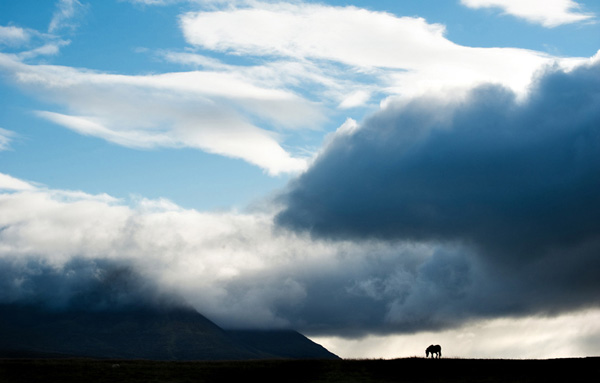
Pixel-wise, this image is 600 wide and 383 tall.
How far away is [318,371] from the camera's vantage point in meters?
93.9

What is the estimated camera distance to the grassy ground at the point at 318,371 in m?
88.0

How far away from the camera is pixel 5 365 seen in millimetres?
101562

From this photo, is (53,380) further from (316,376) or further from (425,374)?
(425,374)

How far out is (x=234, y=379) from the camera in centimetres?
9200

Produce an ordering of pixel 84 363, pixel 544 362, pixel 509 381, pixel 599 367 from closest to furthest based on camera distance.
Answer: pixel 509 381, pixel 599 367, pixel 544 362, pixel 84 363

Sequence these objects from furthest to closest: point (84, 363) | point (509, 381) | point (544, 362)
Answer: point (84, 363) < point (544, 362) < point (509, 381)

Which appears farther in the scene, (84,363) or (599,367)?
(84,363)

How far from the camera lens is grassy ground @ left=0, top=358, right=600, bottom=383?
289ft

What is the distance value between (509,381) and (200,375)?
38.5 meters

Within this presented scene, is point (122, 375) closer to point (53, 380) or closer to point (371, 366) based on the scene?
point (53, 380)

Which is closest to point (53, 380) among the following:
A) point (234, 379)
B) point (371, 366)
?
point (234, 379)

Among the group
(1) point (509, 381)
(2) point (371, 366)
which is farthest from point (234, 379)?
(1) point (509, 381)

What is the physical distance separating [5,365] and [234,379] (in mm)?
34500

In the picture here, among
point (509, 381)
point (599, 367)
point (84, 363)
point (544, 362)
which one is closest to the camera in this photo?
point (509, 381)
